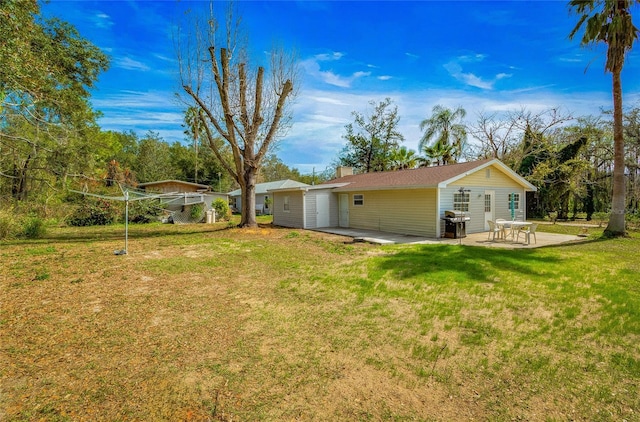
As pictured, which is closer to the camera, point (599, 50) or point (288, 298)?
point (288, 298)

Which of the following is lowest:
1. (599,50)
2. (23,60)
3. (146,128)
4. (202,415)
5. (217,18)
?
(202,415)

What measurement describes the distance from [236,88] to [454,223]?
1193cm

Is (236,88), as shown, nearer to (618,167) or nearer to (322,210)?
(322,210)

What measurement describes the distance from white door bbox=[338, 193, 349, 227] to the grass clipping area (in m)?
9.92

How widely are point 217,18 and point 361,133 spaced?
22261mm

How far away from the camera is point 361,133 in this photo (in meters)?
34.7

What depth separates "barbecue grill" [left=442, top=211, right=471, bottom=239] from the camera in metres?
12.8

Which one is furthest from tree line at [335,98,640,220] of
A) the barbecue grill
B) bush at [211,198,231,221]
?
bush at [211,198,231,221]

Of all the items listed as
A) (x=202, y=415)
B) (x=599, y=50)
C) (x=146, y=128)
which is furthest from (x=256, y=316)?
(x=146, y=128)

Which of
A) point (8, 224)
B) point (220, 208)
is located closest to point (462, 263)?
point (8, 224)

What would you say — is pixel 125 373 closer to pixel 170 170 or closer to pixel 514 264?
pixel 514 264

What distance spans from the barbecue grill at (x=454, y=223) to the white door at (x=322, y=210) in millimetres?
6961

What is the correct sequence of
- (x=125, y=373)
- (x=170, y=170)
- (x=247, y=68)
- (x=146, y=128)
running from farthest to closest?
(x=146, y=128) < (x=170, y=170) < (x=247, y=68) < (x=125, y=373)

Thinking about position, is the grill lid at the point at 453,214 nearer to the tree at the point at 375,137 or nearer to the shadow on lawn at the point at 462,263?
the shadow on lawn at the point at 462,263
